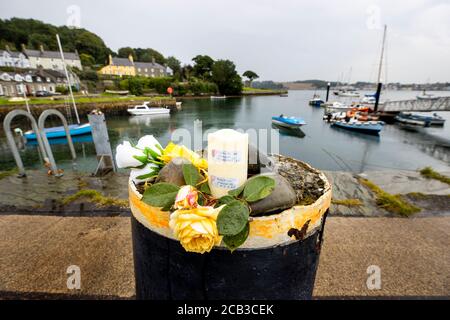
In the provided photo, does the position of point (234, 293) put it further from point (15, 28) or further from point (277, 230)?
point (15, 28)

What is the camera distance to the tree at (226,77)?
68.6m

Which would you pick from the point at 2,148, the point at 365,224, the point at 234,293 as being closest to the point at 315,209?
the point at 234,293

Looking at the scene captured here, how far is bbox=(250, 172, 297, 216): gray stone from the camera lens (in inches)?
38.1

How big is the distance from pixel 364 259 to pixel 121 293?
2.63 metres

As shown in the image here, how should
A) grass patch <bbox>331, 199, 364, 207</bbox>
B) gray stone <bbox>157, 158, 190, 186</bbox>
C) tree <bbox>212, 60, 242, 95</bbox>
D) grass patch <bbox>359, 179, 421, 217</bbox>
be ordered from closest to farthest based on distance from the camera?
1. gray stone <bbox>157, 158, 190, 186</bbox>
2. grass patch <bbox>359, 179, 421, 217</bbox>
3. grass patch <bbox>331, 199, 364, 207</bbox>
4. tree <bbox>212, 60, 242, 95</bbox>

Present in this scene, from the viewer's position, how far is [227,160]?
0.96m

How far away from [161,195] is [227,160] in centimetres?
30

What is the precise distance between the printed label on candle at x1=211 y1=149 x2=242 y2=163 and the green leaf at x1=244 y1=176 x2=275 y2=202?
110 millimetres

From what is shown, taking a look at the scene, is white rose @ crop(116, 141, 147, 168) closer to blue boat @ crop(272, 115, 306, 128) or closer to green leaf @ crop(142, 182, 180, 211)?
green leaf @ crop(142, 182, 180, 211)

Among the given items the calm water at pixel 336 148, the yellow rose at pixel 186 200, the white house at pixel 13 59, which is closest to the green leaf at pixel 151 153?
the yellow rose at pixel 186 200

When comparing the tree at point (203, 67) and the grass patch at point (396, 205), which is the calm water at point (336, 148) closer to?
the grass patch at point (396, 205)

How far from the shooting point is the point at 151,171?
1.27m

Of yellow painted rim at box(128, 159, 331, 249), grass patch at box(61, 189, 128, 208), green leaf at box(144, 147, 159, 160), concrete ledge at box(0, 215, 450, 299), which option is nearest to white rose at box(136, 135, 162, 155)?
green leaf at box(144, 147, 159, 160)

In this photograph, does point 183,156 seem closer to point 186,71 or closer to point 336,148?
point 336,148
